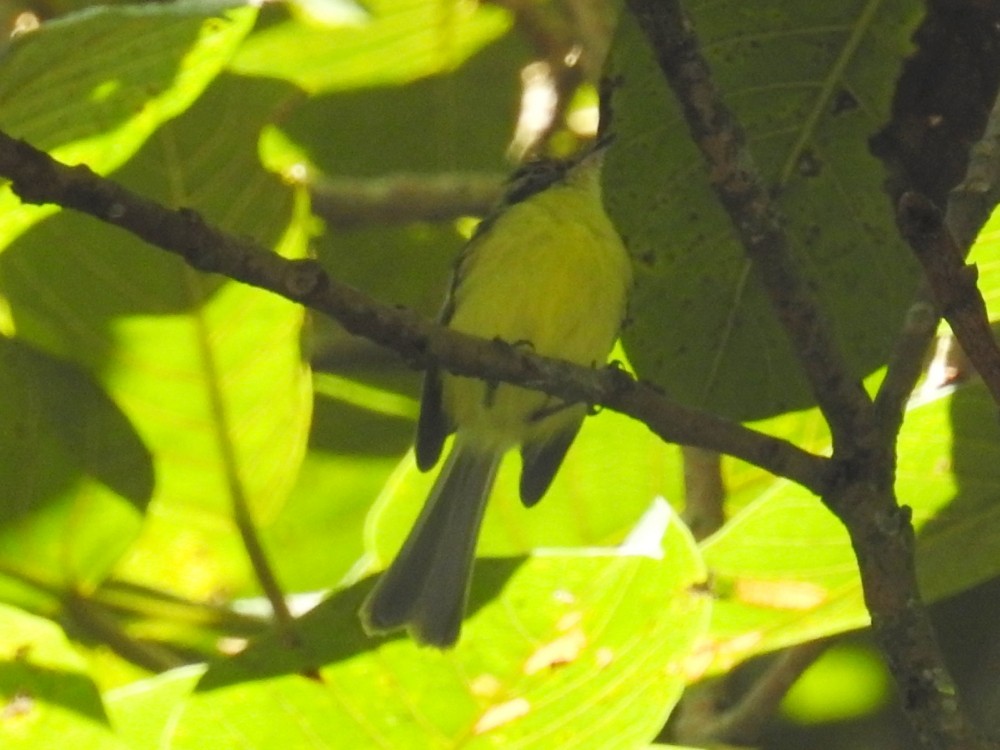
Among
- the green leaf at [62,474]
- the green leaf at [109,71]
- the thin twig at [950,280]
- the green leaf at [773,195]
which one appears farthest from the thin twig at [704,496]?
the thin twig at [950,280]

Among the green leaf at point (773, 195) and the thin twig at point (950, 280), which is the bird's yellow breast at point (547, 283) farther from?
the thin twig at point (950, 280)

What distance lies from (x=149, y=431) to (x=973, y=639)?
1.52 metres

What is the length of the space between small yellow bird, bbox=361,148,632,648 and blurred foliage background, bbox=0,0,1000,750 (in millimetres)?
95

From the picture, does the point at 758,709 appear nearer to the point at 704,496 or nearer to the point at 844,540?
the point at 844,540

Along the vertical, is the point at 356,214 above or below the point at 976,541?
above

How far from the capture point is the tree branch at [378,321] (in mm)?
1362

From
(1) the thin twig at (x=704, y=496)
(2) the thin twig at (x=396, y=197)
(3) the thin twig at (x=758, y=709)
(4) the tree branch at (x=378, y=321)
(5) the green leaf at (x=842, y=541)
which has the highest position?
(4) the tree branch at (x=378, y=321)

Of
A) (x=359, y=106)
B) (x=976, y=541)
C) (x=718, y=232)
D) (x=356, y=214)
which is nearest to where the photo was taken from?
(x=976, y=541)

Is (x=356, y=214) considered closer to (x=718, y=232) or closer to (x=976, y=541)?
(x=718, y=232)

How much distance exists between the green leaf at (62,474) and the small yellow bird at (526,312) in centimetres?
57

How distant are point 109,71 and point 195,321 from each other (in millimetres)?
474

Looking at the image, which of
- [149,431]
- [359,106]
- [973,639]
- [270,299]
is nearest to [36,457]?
[149,431]

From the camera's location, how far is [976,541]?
6.81 feet

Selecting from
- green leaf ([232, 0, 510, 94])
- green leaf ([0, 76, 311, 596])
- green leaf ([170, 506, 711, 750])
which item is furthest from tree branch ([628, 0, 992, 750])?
green leaf ([232, 0, 510, 94])
